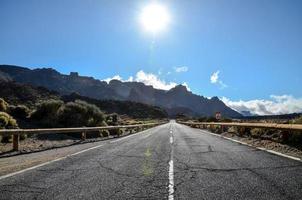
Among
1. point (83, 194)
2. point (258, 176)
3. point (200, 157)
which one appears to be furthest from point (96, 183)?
point (200, 157)

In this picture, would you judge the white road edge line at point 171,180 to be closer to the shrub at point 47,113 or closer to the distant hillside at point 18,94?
the shrub at point 47,113

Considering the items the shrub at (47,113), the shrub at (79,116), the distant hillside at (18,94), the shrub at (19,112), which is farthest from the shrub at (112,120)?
the shrub at (19,112)

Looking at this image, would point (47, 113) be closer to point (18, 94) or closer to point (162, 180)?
point (162, 180)

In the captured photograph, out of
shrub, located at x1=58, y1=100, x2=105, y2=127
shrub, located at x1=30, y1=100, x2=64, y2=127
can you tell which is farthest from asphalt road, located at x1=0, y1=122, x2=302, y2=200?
shrub, located at x1=58, y1=100, x2=105, y2=127

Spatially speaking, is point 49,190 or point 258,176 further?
point 258,176

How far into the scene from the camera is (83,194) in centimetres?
666

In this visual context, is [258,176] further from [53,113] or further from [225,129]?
[53,113]

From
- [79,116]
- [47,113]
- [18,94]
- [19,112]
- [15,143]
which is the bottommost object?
[15,143]

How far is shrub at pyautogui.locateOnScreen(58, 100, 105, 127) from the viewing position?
34.6m

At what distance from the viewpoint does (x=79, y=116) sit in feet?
117

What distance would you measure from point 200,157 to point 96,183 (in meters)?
5.20

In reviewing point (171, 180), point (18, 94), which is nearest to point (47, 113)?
point (171, 180)

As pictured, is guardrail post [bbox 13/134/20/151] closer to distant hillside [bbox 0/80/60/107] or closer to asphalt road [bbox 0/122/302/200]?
asphalt road [bbox 0/122/302/200]

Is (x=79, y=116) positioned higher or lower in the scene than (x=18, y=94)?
lower
